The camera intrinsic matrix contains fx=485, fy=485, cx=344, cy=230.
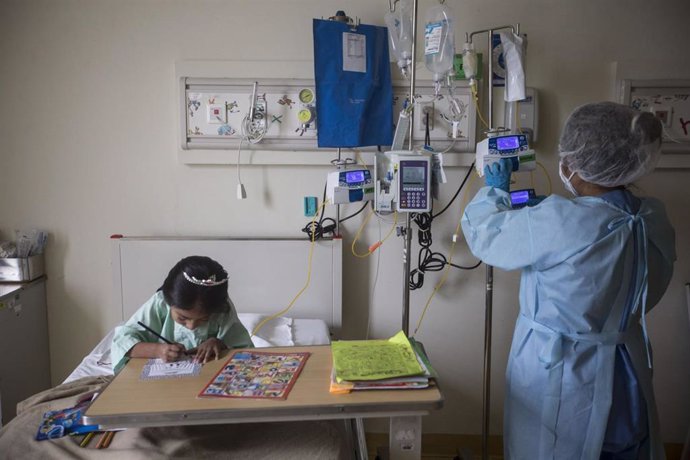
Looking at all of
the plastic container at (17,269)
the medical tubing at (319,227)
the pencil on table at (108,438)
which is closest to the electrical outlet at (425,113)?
the medical tubing at (319,227)

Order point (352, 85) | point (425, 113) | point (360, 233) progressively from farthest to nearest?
point (360, 233) → point (425, 113) → point (352, 85)

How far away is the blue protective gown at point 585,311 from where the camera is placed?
1362 mm

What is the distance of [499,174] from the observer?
5.53ft

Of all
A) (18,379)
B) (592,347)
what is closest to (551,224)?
(592,347)

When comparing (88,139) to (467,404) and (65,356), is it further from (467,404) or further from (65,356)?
(467,404)

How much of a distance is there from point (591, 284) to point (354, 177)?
3.12 ft

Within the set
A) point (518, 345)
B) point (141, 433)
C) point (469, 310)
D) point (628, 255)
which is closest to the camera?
point (141, 433)

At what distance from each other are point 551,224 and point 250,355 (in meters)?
0.95

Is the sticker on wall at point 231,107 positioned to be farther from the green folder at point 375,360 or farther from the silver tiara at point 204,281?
the green folder at point 375,360

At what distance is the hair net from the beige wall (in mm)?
855

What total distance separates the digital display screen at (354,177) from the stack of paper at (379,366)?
73cm

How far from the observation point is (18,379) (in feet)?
7.12

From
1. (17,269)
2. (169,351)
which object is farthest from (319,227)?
(17,269)

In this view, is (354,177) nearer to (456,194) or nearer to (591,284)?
(456,194)
